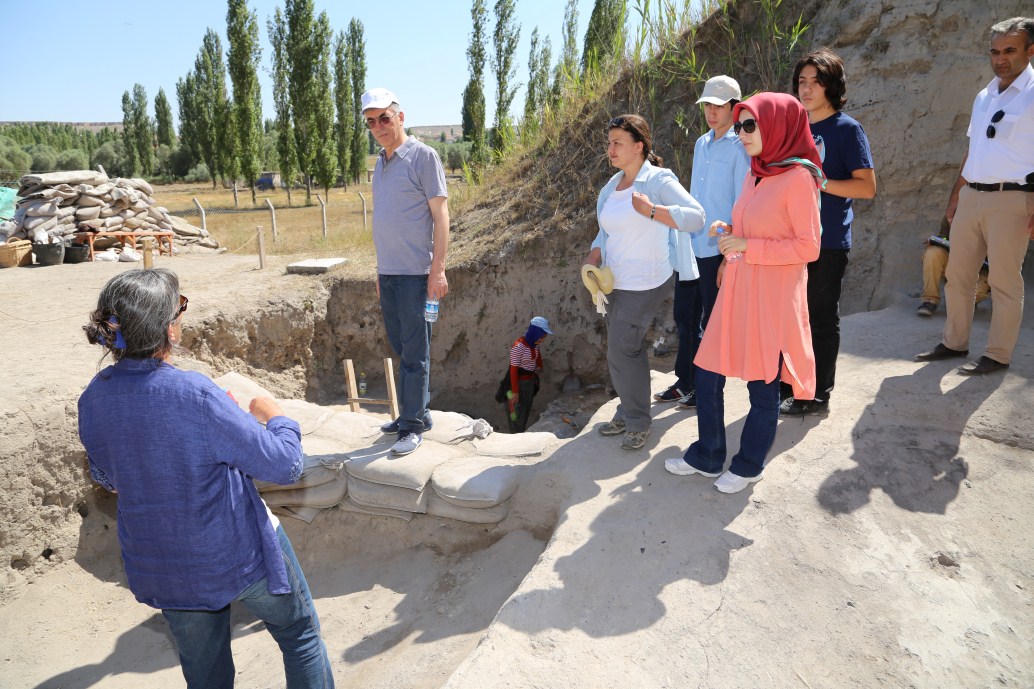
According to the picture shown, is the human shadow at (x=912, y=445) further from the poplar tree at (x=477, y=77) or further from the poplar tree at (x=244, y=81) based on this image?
the poplar tree at (x=244, y=81)

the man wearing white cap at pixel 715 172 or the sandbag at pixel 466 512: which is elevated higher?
the man wearing white cap at pixel 715 172

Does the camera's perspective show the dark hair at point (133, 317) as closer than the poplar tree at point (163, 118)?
Yes

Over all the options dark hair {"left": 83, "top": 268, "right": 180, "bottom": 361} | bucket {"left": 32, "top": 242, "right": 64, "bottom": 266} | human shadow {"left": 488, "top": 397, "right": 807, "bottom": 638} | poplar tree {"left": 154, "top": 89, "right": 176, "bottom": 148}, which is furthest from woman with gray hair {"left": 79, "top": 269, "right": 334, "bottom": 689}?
poplar tree {"left": 154, "top": 89, "right": 176, "bottom": 148}

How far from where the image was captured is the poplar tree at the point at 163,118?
1636 inches

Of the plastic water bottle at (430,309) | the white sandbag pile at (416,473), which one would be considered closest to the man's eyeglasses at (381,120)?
the plastic water bottle at (430,309)

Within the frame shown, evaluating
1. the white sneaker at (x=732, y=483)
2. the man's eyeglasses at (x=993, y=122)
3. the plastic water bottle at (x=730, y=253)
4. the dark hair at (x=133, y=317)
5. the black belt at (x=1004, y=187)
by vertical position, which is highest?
the man's eyeglasses at (x=993, y=122)

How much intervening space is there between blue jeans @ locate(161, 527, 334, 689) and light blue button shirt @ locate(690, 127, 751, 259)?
2583mm

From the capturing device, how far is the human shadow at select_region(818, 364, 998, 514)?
9.78ft

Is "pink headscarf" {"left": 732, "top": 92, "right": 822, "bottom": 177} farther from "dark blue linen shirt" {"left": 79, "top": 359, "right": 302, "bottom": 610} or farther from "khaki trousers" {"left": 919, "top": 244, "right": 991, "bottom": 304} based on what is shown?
"khaki trousers" {"left": 919, "top": 244, "right": 991, "bottom": 304}

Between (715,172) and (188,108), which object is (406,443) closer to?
(715,172)

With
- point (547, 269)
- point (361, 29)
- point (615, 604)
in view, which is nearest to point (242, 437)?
point (615, 604)

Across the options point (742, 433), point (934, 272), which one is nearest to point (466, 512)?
point (742, 433)

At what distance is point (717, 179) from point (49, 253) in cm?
1071

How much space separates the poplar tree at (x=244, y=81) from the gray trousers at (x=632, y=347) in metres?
26.3
